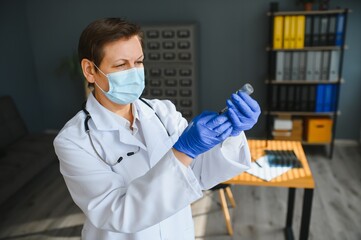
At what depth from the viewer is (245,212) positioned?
10.00 feet

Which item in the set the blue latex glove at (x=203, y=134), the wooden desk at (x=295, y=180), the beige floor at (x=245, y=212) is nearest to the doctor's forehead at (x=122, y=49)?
the blue latex glove at (x=203, y=134)

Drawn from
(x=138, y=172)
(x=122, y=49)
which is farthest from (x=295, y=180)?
(x=122, y=49)

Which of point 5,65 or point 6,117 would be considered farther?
point 5,65

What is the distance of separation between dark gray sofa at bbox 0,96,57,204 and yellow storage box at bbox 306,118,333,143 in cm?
274

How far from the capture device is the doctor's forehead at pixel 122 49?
1159 mm

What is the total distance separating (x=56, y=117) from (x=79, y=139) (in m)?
4.06

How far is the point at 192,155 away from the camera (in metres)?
0.99

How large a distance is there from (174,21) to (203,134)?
3.46 metres

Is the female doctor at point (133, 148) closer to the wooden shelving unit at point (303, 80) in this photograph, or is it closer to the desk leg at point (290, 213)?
the desk leg at point (290, 213)

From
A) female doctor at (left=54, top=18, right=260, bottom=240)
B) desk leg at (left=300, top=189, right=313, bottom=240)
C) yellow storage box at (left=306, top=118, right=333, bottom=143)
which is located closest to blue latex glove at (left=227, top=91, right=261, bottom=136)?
female doctor at (left=54, top=18, right=260, bottom=240)

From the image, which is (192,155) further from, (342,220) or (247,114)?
(342,220)

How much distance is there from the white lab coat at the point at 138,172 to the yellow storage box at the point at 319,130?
284 cm

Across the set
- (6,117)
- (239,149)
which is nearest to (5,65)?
(6,117)

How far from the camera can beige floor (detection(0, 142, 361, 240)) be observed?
9.12 feet
